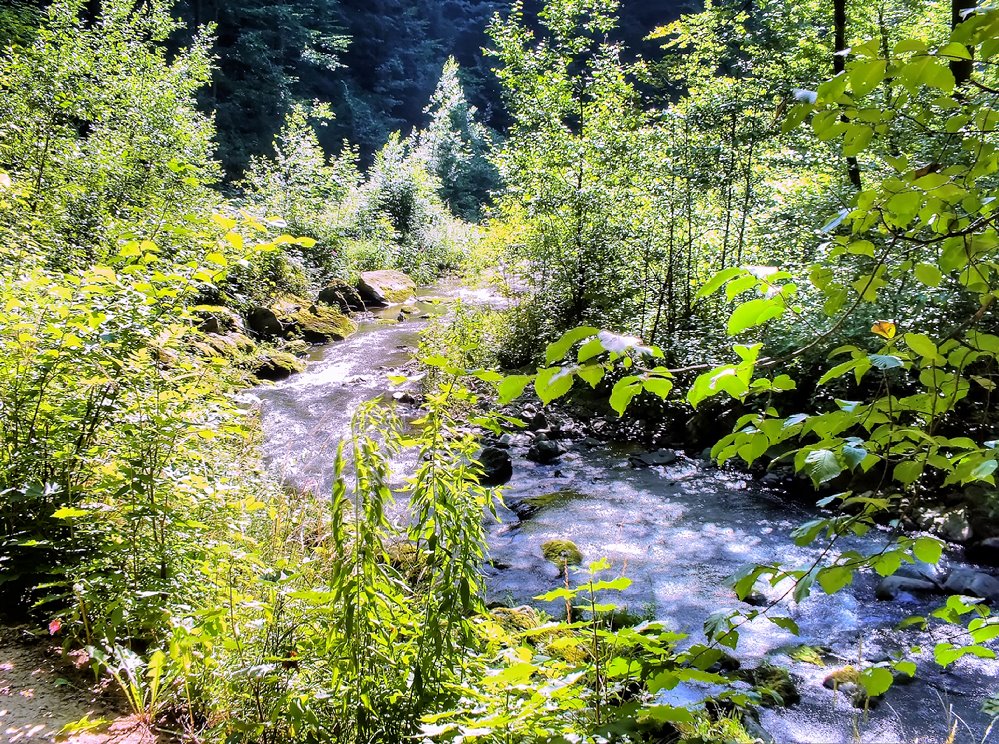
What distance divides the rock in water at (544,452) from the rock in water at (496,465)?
0.41 m

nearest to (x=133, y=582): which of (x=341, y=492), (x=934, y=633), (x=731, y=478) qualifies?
(x=341, y=492)

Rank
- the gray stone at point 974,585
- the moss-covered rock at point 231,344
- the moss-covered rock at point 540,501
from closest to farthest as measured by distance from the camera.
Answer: the gray stone at point 974,585
the moss-covered rock at point 540,501
the moss-covered rock at point 231,344

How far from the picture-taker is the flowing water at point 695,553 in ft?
10.2

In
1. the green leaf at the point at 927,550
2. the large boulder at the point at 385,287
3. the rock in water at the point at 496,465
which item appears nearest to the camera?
the green leaf at the point at 927,550

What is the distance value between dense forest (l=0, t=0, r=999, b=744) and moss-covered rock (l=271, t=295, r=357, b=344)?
8 cm

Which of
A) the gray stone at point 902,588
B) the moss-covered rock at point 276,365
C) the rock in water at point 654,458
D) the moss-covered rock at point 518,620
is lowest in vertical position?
the gray stone at point 902,588

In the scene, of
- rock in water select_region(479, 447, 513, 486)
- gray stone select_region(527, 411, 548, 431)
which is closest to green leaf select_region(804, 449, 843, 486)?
rock in water select_region(479, 447, 513, 486)

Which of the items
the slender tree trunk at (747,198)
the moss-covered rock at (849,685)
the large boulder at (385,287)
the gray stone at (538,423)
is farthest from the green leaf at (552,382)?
the large boulder at (385,287)

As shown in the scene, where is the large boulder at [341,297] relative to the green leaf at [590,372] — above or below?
above

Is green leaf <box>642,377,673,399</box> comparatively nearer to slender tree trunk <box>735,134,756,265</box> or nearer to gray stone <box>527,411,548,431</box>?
gray stone <box>527,411,548,431</box>

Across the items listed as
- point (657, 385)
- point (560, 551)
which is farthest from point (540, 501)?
point (657, 385)

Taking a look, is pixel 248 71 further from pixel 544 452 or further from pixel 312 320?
pixel 544 452

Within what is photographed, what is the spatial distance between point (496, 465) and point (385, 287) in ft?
33.0

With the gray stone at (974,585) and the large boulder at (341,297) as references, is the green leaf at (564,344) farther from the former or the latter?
the large boulder at (341,297)
